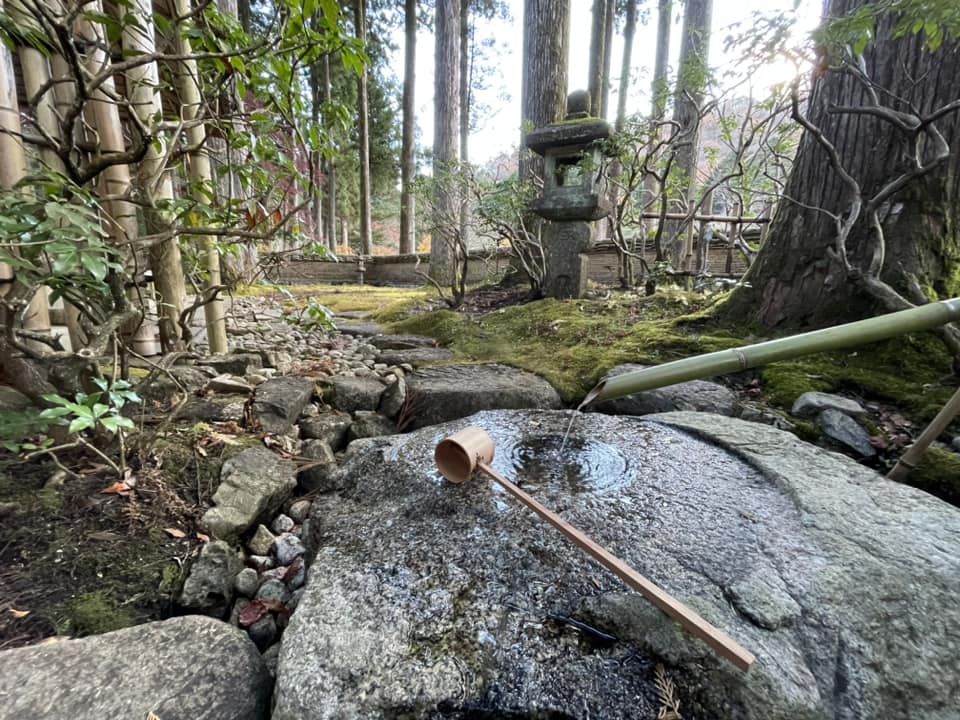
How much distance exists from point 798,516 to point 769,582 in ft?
1.05

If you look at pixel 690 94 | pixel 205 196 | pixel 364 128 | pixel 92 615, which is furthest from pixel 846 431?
pixel 364 128

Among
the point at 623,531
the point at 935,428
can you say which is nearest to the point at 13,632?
the point at 623,531

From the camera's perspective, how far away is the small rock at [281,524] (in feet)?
5.00

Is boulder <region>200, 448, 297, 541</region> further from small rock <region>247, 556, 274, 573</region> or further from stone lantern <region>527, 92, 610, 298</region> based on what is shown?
stone lantern <region>527, 92, 610, 298</region>

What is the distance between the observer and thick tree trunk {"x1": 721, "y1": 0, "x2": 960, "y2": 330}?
2.09 metres

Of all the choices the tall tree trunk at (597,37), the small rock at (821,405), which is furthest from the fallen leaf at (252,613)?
the tall tree trunk at (597,37)

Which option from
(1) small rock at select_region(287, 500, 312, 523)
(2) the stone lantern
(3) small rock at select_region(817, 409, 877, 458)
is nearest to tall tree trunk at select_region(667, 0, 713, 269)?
(2) the stone lantern

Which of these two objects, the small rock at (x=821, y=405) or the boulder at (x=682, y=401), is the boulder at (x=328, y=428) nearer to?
the boulder at (x=682, y=401)

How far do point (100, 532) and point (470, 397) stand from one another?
1.44 meters

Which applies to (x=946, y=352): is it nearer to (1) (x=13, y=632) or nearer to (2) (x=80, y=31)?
(1) (x=13, y=632)

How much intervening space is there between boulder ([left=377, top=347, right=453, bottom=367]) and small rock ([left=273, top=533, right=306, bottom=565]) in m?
1.52

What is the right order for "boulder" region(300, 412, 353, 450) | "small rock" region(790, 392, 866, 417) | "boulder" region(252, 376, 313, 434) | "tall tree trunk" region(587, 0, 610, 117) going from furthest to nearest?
"tall tree trunk" region(587, 0, 610, 117) → "boulder" region(300, 412, 353, 450) → "boulder" region(252, 376, 313, 434) → "small rock" region(790, 392, 866, 417)

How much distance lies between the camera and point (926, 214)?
2.12 m

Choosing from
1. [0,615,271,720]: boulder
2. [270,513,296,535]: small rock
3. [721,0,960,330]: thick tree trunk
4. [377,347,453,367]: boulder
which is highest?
[721,0,960,330]: thick tree trunk
